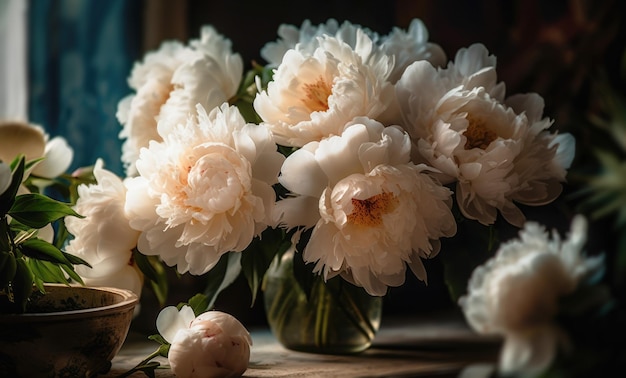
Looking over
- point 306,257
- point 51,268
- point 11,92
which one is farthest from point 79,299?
point 11,92

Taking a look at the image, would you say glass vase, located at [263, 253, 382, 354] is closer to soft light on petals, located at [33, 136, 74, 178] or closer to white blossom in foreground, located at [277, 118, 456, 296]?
white blossom in foreground, located at [277, 118, 456, 296]

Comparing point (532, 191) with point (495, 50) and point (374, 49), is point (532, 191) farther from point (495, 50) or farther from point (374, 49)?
point (495, 50)

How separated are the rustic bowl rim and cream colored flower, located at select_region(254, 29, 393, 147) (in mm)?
202

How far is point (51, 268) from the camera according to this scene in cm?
74

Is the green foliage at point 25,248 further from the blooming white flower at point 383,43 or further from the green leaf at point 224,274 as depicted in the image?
the blooming white flower at point 383,43

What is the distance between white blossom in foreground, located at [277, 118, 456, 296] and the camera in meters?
0.67

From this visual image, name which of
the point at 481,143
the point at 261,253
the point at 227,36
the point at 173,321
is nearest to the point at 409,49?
the point at 481,143

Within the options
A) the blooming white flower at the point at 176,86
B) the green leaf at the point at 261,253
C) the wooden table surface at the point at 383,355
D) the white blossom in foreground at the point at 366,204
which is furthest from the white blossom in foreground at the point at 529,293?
the blooming white flower at the point at 176,86

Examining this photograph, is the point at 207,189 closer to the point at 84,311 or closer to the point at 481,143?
the point at 84,311

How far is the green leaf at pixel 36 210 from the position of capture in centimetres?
70

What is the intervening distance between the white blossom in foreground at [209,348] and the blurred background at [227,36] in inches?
9.2

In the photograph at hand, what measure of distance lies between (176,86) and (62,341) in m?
0.33

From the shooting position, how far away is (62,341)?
66 centimetres

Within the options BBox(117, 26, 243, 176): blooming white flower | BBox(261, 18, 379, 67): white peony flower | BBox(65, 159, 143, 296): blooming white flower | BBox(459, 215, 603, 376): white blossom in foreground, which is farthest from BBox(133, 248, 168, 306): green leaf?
BBox(459, 215, 603, 376): white blossom in foreground
